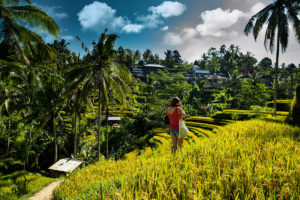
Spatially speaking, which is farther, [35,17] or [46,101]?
[46,101]

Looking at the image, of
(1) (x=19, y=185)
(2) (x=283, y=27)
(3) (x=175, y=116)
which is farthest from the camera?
(2) (x=283, y=27)

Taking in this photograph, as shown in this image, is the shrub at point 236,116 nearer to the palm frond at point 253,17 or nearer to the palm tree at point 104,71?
the palm frond at point 253,17

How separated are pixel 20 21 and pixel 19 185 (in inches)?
434

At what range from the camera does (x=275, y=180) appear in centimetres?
176

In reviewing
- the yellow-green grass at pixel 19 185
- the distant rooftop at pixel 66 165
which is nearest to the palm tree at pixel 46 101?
the yellow-green grass at pixel 19 185

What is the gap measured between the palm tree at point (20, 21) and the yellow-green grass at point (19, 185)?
8534 mm

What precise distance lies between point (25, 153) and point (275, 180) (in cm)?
1857

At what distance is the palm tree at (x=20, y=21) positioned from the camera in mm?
6884

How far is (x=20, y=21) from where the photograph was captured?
24.1 feet

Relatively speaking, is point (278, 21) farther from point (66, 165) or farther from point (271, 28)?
point (66, 165)

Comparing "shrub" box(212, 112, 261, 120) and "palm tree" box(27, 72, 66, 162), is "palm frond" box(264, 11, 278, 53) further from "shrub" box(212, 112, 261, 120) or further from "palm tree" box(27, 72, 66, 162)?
"palm tree" box(27, 72, 66, 162)

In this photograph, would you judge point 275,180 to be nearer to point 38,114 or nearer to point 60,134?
point 38,114

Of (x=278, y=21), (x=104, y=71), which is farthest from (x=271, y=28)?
(x=104, y=71)

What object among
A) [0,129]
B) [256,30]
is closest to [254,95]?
[256,30]
